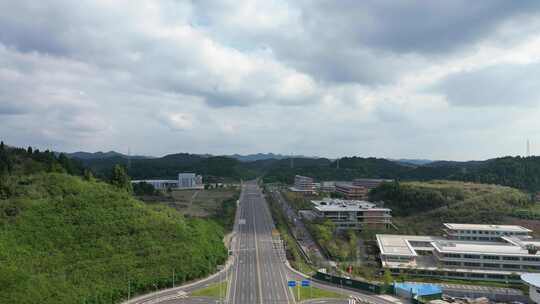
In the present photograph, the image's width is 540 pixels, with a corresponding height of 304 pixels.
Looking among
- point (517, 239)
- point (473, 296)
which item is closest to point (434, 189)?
point (517, 239)

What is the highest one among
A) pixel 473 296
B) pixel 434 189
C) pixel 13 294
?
pixel 434 189

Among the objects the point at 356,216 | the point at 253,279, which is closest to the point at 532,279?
the point at 253,279

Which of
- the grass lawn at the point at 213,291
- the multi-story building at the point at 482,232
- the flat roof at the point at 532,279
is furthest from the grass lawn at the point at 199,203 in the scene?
the flat roof at the point at 532,279

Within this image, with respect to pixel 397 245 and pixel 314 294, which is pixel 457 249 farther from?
pixel 314 294

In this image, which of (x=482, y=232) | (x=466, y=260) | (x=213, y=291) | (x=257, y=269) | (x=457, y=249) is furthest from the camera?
(x=482, y=232)

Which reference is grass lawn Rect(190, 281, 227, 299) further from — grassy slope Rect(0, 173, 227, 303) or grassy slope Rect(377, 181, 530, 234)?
grassy slope Rect(377, 181, 530, 234)

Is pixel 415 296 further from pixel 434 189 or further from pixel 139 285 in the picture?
pixel 434 189

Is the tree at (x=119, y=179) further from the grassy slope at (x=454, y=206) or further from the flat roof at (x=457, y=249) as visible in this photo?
the grassy slope at (x=454, y=206)
